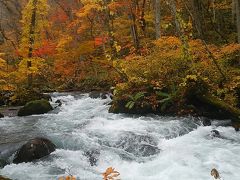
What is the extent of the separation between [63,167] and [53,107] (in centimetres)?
933

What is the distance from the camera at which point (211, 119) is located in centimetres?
1262

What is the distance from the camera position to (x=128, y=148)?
32.5 feet

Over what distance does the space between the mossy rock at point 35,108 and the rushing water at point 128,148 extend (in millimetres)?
1813

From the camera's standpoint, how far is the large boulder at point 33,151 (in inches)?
358

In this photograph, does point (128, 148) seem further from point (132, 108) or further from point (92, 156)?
point (132, 108)

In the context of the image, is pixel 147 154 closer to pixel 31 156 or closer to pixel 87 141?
pixel 87 141

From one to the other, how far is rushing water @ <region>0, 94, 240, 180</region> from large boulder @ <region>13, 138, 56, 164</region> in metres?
0.21

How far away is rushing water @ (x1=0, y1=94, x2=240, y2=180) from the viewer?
829 centimetres

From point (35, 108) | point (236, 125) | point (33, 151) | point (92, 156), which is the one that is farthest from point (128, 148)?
point (35, 108)

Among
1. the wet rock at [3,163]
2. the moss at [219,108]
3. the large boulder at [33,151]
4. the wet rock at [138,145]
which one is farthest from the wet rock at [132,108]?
the wet rock at [3,163]

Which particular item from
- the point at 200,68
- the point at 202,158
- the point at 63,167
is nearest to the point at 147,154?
the point at 202,158

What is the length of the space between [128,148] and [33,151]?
2597 millimetres

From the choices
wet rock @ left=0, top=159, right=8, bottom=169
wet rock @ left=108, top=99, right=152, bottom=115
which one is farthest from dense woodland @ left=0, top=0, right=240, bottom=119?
wet rock @ left=0, top=159, right=8, bottom=169

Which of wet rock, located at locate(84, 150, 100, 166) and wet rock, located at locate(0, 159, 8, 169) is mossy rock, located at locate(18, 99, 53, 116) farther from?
wet rock, located at locate(84, 150, 100, 166)
